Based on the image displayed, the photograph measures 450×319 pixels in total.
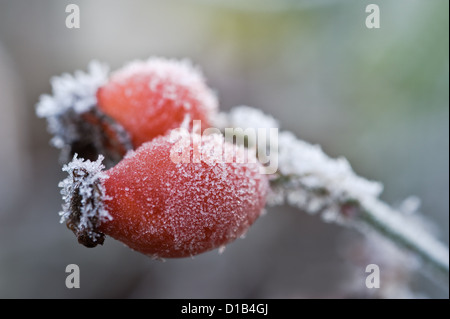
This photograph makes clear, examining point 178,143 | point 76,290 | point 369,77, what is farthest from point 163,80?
point 369,77

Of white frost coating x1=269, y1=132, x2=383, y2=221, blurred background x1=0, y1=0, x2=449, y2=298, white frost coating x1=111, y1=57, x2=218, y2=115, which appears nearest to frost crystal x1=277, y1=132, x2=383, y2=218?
white frost coating x1=269, y1=132, x2=383, y2=221

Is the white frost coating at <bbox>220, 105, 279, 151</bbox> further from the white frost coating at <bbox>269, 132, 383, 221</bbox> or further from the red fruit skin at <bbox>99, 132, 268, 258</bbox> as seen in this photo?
the red fruit skin at <bbox>99, 132, 268, 258</bbox>

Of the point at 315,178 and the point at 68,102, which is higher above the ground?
the point at 68,102

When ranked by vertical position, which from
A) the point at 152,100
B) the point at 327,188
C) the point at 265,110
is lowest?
the point at 327,188

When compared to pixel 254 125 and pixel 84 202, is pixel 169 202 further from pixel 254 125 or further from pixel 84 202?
pixel 254 125

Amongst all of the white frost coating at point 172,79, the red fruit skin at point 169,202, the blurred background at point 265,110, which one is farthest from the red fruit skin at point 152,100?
the blurred background at point 265,110

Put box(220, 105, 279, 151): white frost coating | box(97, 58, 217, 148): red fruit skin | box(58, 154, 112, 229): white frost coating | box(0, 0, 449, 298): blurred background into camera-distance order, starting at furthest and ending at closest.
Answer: box(0, 0, 449, 298): blurred background
box(220, 105, 279, 151): white frost coating
box(97, 58, 217, 148): red fruit skin
box(58, 154, 112, 229): white frost coating

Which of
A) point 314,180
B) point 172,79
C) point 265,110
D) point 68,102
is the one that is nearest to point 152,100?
point 172,79
